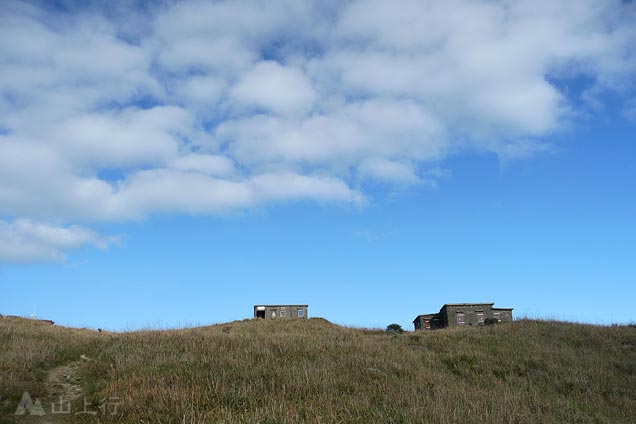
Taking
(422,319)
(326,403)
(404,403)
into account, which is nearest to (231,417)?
(326,403)

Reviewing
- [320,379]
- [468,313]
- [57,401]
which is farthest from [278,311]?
[57,401]

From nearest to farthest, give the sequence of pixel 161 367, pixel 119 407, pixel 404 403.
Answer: pixel 119 407 → pixel 404 403 → pixel 161 367

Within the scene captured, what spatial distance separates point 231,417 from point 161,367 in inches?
181

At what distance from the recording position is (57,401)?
1003 cm

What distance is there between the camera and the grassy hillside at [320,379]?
8930 mm

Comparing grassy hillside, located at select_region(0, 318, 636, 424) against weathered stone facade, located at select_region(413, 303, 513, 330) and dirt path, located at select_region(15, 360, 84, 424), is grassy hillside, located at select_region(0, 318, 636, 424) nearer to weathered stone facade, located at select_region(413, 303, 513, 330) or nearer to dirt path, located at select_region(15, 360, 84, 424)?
dirt path, located at select_region(15, 360, 84, 424)

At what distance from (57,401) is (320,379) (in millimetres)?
6201

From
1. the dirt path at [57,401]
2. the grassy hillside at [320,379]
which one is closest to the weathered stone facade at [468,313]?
the grassy hillside at [320,379]

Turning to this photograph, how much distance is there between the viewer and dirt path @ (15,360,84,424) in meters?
8.91

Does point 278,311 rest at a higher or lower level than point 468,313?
higher

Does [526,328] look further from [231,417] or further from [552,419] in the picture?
[231,417]

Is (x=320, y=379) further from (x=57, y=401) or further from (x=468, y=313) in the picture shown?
(x=468, y=313)

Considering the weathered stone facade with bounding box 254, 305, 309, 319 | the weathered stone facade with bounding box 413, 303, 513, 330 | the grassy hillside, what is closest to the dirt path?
the grassy hillside

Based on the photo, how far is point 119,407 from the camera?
8.97m
